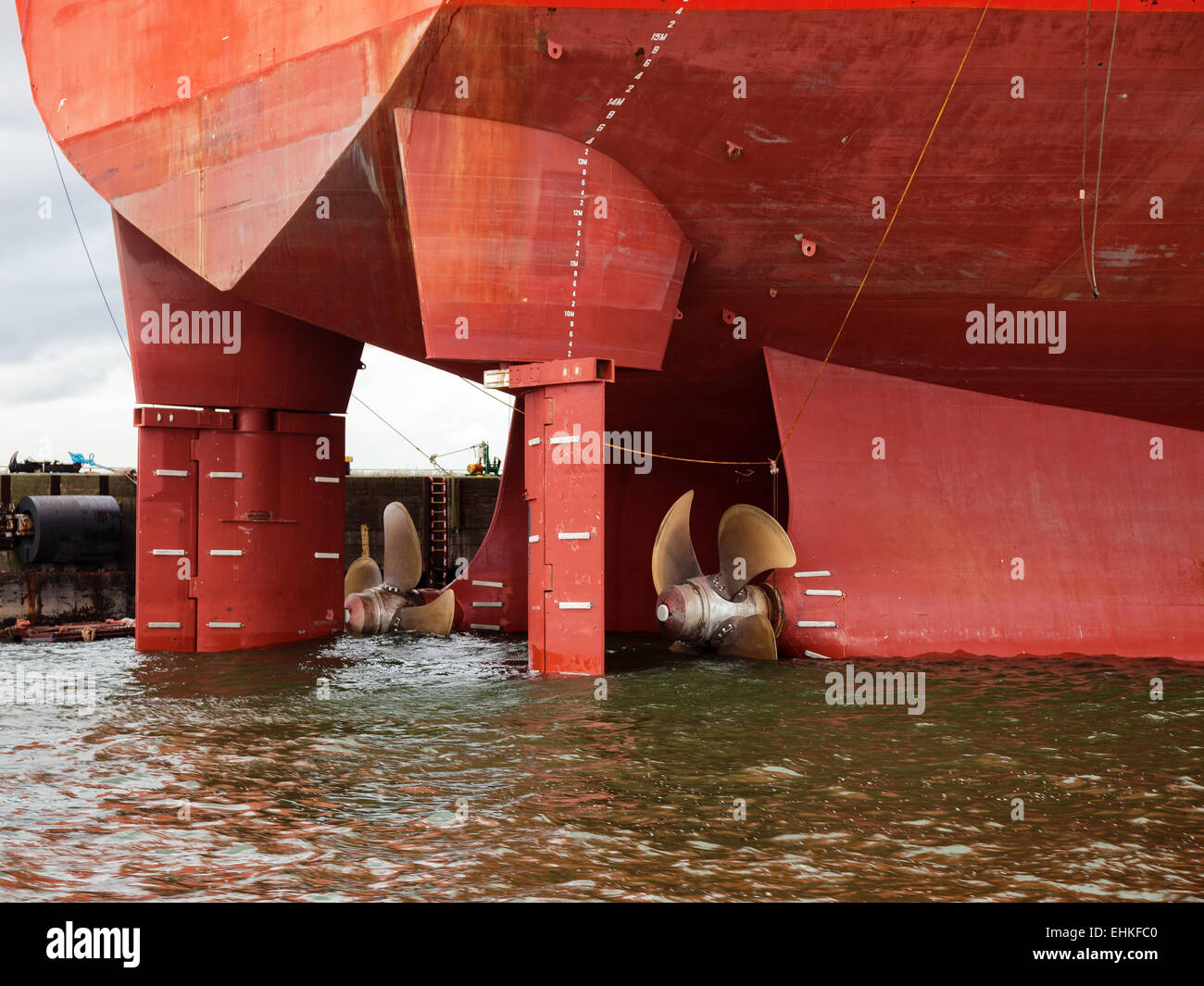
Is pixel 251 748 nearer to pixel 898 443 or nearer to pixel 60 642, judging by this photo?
pixel 898 443

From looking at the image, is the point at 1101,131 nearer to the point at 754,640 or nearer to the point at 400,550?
the point at 754,640

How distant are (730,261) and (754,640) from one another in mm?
3602

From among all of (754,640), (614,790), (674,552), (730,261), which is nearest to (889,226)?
(730,261)

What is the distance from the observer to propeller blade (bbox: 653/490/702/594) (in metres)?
12.3

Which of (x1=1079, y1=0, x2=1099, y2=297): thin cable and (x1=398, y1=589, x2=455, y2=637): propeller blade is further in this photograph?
(x1=398, y1=589, x2=455, y2=637): propeller blade

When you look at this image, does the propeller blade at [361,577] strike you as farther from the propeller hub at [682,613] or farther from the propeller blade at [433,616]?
the propeller hub at [682,613]

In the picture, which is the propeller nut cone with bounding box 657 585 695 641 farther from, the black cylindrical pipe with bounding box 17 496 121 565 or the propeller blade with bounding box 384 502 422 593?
the black cylindrical pipe with bounding box 17 496 121 565

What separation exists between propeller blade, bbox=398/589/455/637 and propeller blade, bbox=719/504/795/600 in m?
3.81

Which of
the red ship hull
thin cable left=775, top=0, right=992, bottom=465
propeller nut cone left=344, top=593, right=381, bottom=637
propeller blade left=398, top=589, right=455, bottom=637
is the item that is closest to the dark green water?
the red ship hull

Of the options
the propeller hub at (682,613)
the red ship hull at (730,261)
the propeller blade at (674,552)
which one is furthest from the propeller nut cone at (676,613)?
the red ship hull at (730,261)

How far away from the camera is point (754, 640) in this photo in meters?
11.7

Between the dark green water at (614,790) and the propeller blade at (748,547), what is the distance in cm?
111

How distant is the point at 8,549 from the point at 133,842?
15.7 m

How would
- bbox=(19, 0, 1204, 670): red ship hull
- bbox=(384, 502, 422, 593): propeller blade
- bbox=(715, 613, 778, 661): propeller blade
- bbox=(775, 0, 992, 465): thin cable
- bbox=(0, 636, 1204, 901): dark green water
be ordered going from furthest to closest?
bbox=(384, 502, 422, 593): propeller blade < bbox=(715, 613, 778, 661): propeller blade < bbox=(19, 0, 1204, 670): red ship hull < bbox=(775, 0, 992, 465): thin cable < bbox=(0, 636, 1204, 901): dark green water
